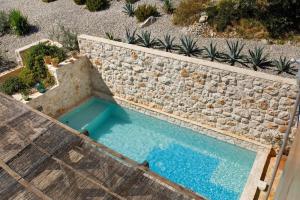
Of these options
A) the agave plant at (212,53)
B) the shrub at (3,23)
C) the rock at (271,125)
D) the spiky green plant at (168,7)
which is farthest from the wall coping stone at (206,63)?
the shrub at (3,23)

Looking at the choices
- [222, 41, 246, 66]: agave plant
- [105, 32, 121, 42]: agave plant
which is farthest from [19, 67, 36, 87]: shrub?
[222, 41, 246, 66]: agave plant

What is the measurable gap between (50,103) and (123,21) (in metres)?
5.00

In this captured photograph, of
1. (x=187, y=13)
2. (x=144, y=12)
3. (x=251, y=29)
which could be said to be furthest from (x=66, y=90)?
(x=251, y=29)

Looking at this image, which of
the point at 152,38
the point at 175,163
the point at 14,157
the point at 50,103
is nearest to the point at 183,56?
the point at 152,38

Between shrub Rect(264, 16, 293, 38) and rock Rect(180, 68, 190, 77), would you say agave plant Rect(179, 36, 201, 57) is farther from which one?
shrub Rect(264, 16, 293, 38)

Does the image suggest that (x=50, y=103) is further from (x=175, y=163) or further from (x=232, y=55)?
(x=232, y=55)

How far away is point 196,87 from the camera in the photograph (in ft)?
35.2

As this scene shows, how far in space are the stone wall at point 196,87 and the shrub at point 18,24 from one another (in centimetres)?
433

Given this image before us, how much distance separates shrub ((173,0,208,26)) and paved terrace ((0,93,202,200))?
7.86 meters

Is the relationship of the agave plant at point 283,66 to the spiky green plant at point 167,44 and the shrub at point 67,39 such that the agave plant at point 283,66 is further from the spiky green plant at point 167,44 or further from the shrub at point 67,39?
the shrub at point 67,39

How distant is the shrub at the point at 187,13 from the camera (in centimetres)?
1342

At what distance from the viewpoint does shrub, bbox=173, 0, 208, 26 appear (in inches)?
528

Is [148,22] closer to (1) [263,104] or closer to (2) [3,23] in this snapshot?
(1) [263,104]

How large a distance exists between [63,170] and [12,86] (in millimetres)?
6840
